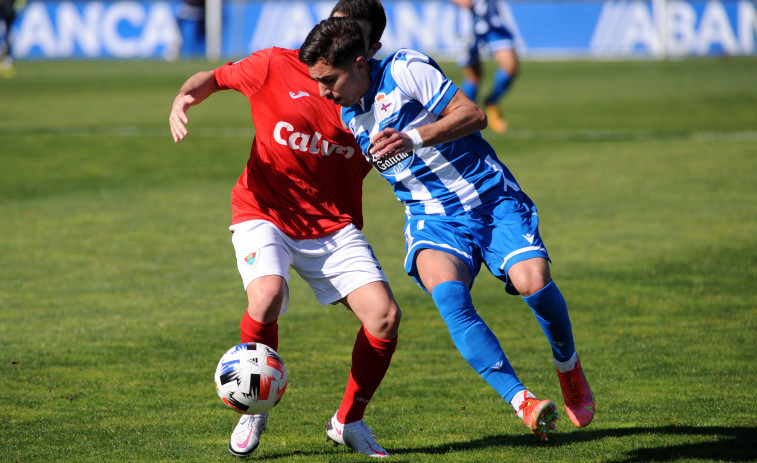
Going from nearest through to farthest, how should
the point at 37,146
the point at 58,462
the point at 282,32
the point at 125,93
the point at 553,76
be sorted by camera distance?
1. the point at 58,462
2. the point at 37,146
3. the point at 125,93
4. the point at 553,76
5. the point at 282,32

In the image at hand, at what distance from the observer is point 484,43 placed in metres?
16.4

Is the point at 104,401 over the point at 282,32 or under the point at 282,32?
over

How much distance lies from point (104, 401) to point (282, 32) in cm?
2866

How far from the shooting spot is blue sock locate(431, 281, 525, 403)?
13.4 ft

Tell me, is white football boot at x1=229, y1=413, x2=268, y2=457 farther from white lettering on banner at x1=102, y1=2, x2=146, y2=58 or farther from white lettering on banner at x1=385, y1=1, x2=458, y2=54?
white lettering on banner at x1=102, y1=2, x2=146, y2=58

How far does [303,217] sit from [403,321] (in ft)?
7.37

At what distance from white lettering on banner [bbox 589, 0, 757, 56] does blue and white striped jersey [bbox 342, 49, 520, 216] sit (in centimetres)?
2880

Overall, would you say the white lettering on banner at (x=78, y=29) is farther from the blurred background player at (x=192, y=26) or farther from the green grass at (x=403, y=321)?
the green grass at (x=403, y=321)

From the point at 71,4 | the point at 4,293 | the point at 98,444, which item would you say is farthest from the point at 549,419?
the point at 71,4

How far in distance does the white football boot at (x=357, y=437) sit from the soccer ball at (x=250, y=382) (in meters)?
0.39

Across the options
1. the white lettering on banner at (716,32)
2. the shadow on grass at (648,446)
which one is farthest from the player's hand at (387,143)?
the white lettering on banner at (716,32)

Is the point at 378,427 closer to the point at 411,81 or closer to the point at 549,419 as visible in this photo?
the point at 549,419

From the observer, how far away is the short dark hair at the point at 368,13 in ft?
15.7

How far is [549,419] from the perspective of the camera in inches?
150
